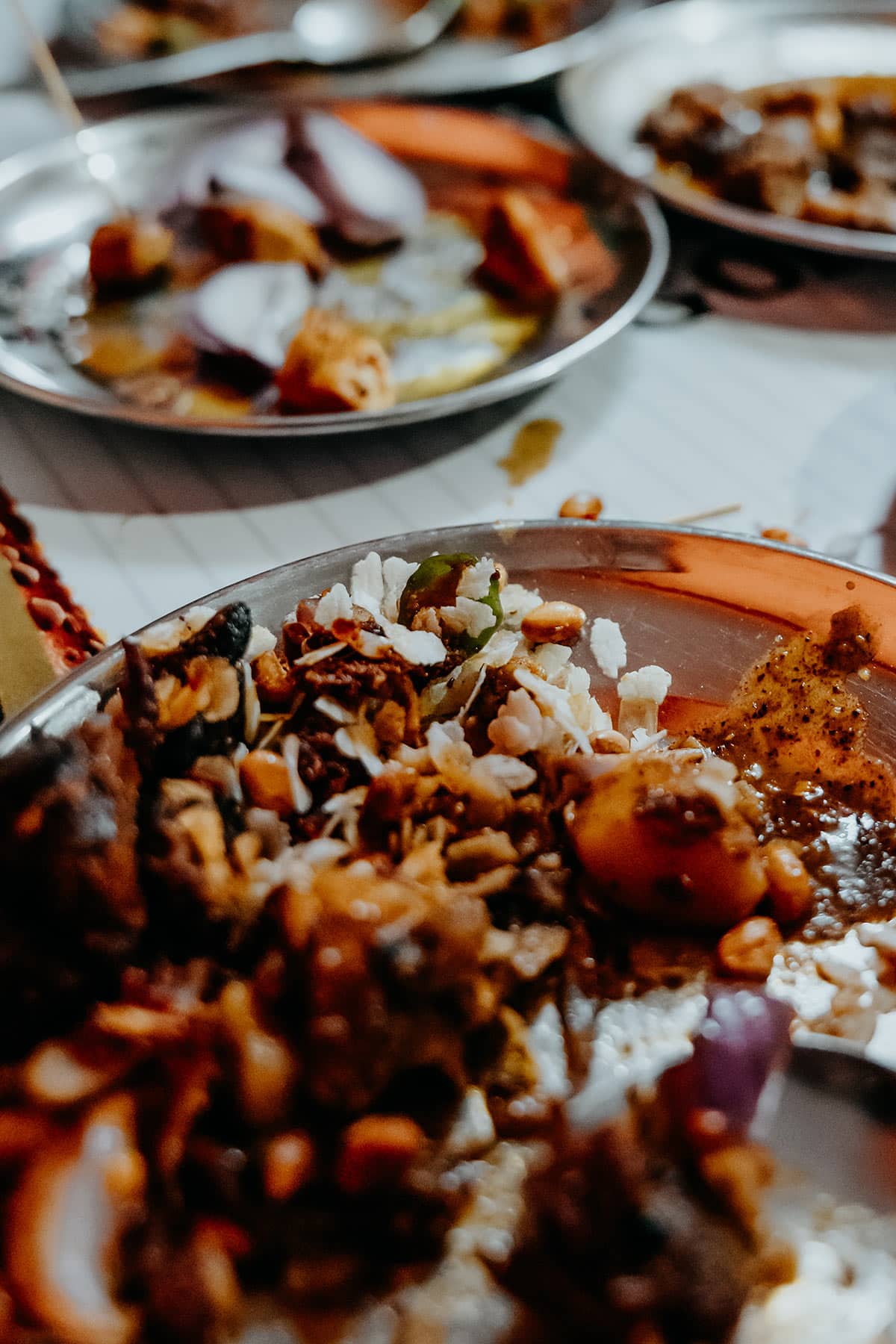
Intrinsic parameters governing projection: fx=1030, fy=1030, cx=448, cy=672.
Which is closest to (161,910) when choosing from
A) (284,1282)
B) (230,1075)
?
(230,1075)

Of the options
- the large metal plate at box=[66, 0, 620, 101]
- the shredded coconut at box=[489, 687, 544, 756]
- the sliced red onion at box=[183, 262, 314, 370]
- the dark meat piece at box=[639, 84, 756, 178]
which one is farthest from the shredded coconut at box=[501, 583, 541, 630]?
the large metal plate at box=[66, 0, 620, 101]

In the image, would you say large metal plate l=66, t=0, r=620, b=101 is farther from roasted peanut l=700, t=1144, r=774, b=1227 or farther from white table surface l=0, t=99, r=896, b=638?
roasted peanut l=700, t=1144, r=774, b=1227

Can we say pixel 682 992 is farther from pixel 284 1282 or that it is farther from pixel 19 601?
pixel 19 601

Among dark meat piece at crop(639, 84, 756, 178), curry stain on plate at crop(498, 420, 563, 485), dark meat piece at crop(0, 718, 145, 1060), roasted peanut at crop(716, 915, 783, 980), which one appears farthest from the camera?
dark meat piece at crop(639, 84, 756, 178)

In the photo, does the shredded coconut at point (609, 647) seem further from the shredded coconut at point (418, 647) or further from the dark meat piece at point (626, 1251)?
the dark meat piece at point (626, 1251)

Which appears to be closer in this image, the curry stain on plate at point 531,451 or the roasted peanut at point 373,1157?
the roasted peanut at point 373,1157

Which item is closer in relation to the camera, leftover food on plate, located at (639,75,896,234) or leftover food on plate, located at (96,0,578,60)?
leftover food on plate, located at (639,75,896,234)

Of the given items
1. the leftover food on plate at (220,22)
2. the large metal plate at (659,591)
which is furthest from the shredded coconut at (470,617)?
the leftover food on plate at (220,22)
